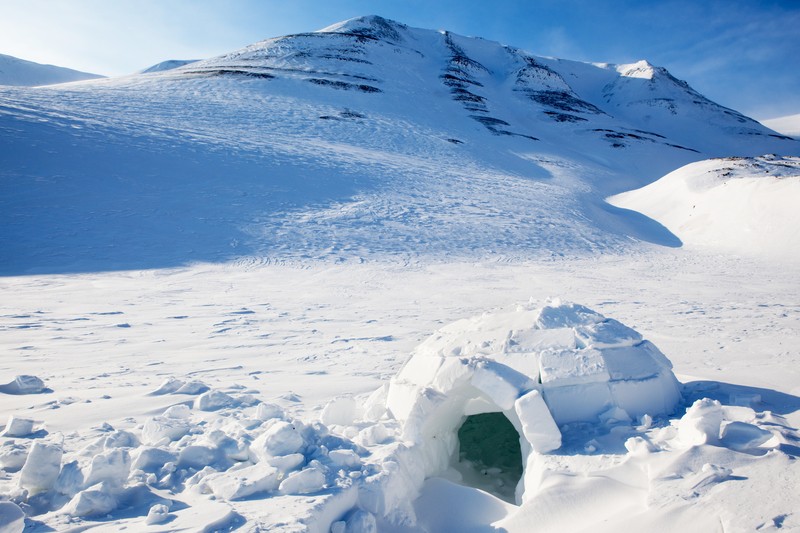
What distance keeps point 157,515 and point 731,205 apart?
20.6 metres

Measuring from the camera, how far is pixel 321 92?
29656mm

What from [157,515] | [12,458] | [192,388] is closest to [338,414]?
[192,388]

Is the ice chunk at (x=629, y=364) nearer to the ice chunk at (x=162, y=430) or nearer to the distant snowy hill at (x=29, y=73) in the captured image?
the ice chunk at (x=162, y=430)

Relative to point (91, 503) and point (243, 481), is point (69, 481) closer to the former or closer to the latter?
point (91, 503)

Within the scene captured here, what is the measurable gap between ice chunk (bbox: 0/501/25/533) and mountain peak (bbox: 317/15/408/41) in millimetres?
48707

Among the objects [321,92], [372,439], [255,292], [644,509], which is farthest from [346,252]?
[321,92]

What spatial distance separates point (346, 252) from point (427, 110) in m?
21.9

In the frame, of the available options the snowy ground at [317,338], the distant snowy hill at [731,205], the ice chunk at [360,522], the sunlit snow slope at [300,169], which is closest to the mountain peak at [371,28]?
the sunlit snow slope at [300,169]

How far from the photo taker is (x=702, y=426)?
10.1 feet

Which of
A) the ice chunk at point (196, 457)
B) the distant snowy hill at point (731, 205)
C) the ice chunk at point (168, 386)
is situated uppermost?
the distant snowy hill at point (731, 205)

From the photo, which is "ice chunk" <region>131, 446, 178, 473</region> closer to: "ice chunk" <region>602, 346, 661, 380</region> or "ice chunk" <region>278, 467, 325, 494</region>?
"ice chunk" <region>278, 467, 325, 494</region>

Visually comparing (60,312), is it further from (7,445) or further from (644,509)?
(644,509)

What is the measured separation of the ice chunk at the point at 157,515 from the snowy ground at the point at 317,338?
0.05 metres

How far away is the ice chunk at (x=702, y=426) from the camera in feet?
10.1
